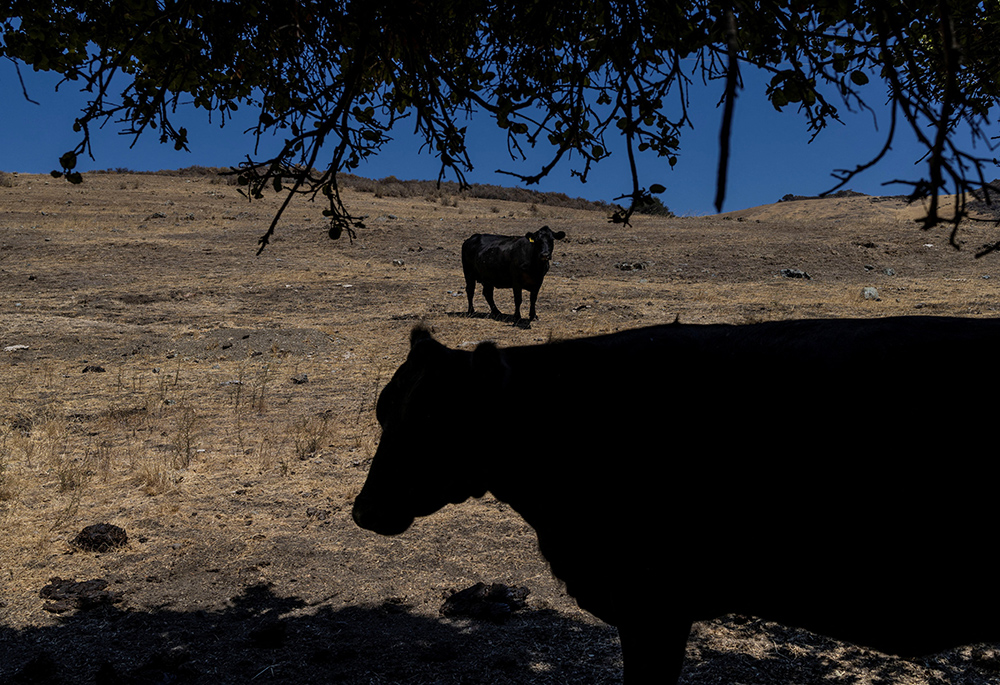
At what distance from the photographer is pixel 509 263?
16172 mm

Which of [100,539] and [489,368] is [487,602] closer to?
[489,368]

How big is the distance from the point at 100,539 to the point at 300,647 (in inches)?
87.3

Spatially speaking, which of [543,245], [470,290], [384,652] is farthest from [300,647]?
[470,290]

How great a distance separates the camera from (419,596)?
15.6 feet

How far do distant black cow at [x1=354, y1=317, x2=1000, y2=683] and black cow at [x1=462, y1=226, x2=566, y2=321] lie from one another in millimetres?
12680

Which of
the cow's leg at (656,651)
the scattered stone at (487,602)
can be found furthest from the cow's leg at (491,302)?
the cow's leg at (656,651)

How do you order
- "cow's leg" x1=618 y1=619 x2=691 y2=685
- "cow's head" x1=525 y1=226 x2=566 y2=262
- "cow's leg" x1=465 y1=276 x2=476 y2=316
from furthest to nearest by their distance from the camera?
"cow's leg" x1=465 y1=276 x2=476 y2=316 → "cow's head" x1=525 y1=226 x2=566 y2=262 → "cow's leg" x1=618 y1=619 x2=691 y2=685

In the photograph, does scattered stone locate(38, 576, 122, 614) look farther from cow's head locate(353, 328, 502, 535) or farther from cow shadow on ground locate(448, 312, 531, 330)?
cow shadow on ground locate(448, 312, 531, 330)

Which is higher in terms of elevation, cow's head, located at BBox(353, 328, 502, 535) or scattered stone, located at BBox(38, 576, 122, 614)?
cow's head, located at BBox(353, 328, 502, 535)

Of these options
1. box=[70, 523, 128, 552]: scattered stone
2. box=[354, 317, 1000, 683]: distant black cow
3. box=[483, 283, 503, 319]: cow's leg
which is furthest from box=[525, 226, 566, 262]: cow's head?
box=[354, 317, 1000, 683]: distant black cow

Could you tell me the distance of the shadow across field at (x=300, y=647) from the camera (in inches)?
150

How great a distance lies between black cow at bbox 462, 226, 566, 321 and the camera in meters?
15.7

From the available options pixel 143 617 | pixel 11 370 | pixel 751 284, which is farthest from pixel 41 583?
pixel 751 284

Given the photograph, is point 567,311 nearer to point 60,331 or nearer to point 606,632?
point 60,331
